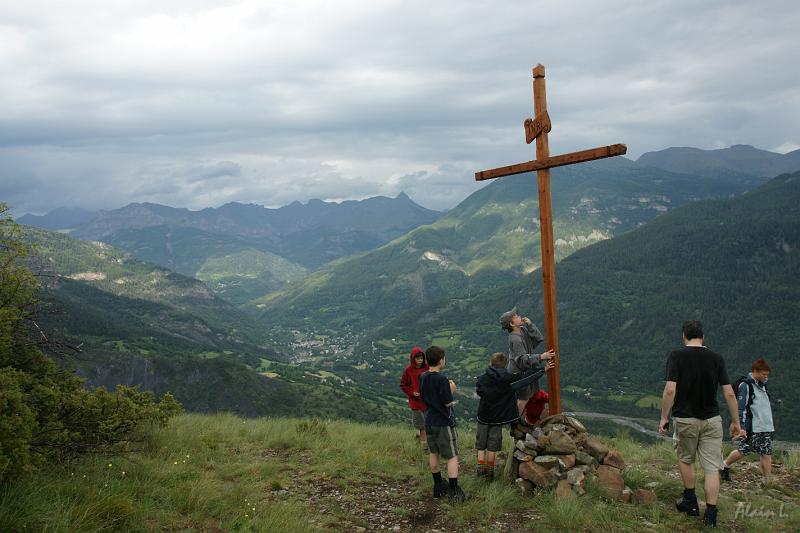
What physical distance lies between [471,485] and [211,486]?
4.26 metres

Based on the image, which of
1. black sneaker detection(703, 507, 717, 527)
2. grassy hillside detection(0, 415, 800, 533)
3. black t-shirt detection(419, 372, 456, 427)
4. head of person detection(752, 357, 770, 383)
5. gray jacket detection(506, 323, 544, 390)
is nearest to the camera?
grassy hillside detection(0, 415, 800, 533)

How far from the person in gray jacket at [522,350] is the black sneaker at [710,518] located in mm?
3156

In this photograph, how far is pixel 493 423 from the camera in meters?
9.00

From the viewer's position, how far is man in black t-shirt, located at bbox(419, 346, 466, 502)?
8320mm

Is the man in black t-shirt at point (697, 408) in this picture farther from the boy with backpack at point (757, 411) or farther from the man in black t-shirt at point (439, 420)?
the man in black t-shirt at point (439, 420)

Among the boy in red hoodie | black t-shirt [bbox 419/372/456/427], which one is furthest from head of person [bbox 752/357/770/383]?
the boy in red hoodie

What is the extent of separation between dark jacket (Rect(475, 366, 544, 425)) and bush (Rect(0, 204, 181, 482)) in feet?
17.7

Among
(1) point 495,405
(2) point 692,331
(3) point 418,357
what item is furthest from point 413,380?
(2) point 692,331

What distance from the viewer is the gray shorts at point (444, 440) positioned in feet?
27.3

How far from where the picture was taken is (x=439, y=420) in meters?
8.41

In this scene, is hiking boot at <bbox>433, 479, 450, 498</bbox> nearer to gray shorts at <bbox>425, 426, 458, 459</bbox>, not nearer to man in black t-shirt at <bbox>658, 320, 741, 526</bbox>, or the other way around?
gray shorts at <bbox>425, 426, 458, 459</bbox>

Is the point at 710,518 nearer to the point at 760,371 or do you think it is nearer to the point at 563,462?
the point at 563,462

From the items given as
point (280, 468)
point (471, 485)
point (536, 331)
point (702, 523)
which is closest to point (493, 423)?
point (471, 485)

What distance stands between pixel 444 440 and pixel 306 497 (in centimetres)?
244
